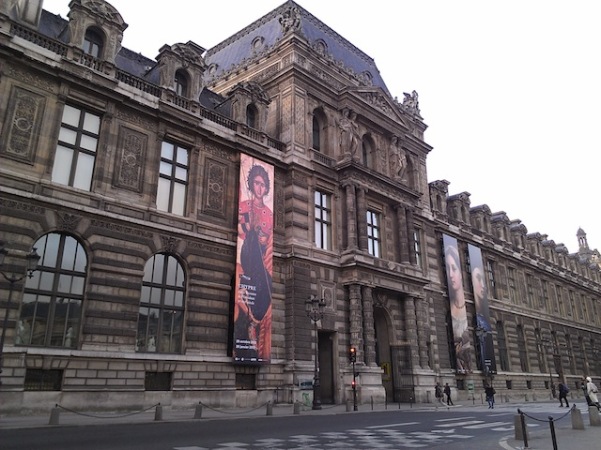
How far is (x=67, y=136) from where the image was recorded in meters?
22.3

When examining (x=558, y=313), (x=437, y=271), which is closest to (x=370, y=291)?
(x=437, y=271)

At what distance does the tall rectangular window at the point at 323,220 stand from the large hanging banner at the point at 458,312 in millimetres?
15604

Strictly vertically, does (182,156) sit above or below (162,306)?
above

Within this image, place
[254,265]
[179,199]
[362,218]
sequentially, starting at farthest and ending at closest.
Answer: [362,218]
[254,265]
[179,199]

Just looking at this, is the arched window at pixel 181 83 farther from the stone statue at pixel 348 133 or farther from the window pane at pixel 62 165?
the stone statue at pixel 348 133

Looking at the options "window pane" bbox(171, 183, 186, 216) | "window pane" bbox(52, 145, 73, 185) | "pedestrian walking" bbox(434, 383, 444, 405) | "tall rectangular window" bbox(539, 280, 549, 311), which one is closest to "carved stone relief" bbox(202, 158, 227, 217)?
"window pane" bbox(171, 183, 186, 216)

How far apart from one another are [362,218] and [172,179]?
1354 cm

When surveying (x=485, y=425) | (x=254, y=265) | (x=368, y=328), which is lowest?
(x=485, y=425)

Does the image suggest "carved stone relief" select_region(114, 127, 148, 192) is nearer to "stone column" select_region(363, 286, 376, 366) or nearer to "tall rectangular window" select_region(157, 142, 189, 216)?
"tall rectangular window" select_region(157, 142, 189, 216)

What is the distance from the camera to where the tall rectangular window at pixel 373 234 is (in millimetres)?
35219

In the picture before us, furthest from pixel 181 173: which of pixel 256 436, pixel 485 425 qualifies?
pixel 485 425

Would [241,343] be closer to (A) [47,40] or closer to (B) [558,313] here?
(A) [47,40]

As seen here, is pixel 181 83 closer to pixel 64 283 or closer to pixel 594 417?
pixel 64 283

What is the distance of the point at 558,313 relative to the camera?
62.7 m
